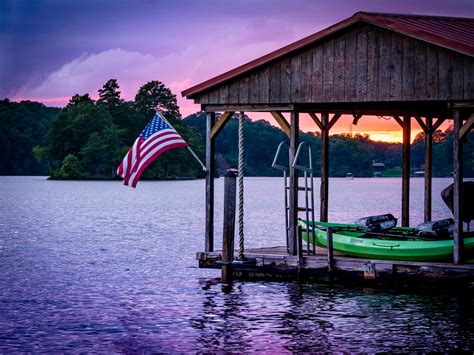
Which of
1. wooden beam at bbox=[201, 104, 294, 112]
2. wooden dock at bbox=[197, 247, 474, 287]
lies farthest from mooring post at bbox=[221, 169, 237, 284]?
wooden beam at bbox=[201, 104, 294, 112]

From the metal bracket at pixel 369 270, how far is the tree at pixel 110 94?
6788 inches

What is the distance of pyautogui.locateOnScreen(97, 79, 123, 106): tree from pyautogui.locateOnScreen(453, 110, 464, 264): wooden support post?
569 feet

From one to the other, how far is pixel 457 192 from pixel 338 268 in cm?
342

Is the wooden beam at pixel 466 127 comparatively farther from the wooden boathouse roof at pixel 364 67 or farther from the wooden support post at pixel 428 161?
the wooden support post at pixel 428 161

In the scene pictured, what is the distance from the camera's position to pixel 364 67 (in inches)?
913

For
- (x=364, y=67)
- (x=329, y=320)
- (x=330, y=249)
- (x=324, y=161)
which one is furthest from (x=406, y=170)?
(x=329, y=320)

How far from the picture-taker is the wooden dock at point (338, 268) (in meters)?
22.1

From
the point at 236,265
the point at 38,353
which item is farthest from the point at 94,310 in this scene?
the point at 38,353

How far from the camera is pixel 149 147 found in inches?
1004

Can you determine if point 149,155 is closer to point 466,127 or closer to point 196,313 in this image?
point 196,313

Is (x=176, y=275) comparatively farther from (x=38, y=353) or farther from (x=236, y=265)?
(x=38, y=353)

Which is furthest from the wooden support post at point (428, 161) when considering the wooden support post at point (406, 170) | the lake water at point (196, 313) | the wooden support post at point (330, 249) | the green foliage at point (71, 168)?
the green foliage at point (71, 168)

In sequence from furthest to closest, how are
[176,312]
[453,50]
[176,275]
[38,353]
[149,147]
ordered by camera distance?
[176,275], [149,147], [176,312], [453,50], [38,353]

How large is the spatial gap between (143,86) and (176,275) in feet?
517
